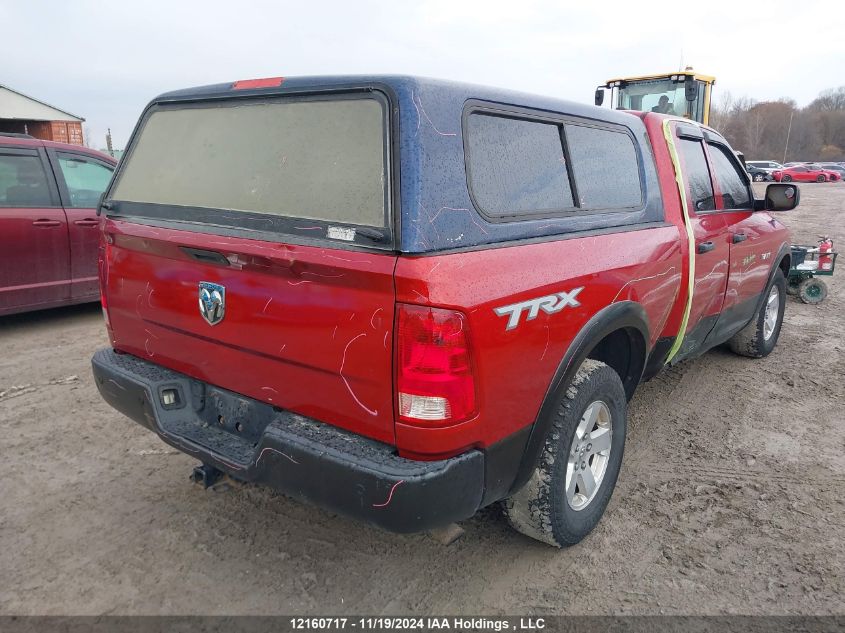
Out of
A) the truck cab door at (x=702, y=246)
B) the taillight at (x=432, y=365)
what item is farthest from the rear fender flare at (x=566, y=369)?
the truck cab door at (x=702, y=246)

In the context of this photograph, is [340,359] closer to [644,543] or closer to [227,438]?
[227,438]

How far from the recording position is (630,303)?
2805 millimetres

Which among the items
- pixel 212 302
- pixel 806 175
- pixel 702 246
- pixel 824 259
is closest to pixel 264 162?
pixel 212 302

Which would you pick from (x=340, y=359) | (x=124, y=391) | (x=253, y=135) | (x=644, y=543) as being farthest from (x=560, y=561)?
(x=253, y=135)

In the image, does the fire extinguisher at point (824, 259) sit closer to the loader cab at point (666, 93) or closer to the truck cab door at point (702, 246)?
the truck cab door at point (702, 246)

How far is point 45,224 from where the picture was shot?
5.63 m

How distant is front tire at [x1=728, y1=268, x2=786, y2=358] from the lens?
5109 mm

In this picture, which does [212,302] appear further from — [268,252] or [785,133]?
[785,133]

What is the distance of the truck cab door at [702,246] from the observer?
3600mm

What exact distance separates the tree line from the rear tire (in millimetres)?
77667

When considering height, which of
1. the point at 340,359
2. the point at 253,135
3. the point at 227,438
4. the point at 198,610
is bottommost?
the point at 198,610

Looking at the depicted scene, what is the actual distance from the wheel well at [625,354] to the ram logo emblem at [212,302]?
165 centimetres

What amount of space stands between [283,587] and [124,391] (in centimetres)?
107

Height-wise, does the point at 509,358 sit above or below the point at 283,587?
above
